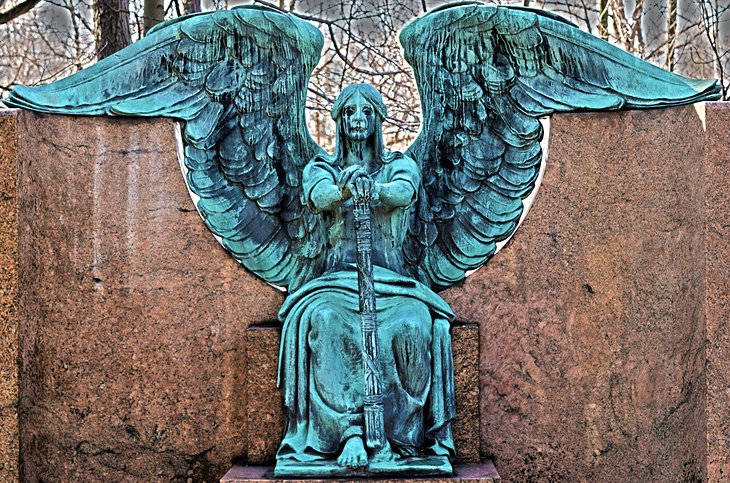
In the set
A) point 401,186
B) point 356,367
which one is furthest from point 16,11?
point 356,367

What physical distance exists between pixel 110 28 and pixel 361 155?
5.07 metres

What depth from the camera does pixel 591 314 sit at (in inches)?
277

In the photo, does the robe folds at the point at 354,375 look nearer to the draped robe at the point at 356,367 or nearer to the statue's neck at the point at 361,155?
the draped robe at the point at 356,367

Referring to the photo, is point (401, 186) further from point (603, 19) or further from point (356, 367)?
point (603, 19)

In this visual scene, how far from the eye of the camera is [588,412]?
7.01m

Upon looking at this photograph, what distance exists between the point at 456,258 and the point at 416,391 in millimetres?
819

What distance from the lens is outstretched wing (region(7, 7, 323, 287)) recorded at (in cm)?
705

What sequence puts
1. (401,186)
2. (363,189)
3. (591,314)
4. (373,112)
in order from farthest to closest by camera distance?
(591,314), (373,112), (401,186), (363,189)

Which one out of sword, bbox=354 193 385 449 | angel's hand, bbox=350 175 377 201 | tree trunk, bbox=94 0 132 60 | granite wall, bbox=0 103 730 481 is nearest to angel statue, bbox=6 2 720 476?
granite wall, bbox=0 103 730 481

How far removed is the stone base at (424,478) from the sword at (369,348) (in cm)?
23

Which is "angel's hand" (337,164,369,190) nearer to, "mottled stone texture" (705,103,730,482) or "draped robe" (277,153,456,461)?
"draped robe" (277,153,456,461)

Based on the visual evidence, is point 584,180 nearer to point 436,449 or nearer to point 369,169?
point 369,169

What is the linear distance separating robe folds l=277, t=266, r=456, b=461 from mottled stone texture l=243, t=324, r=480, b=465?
0.13 meters

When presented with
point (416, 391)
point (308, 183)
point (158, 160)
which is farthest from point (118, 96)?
point (416, 391)
